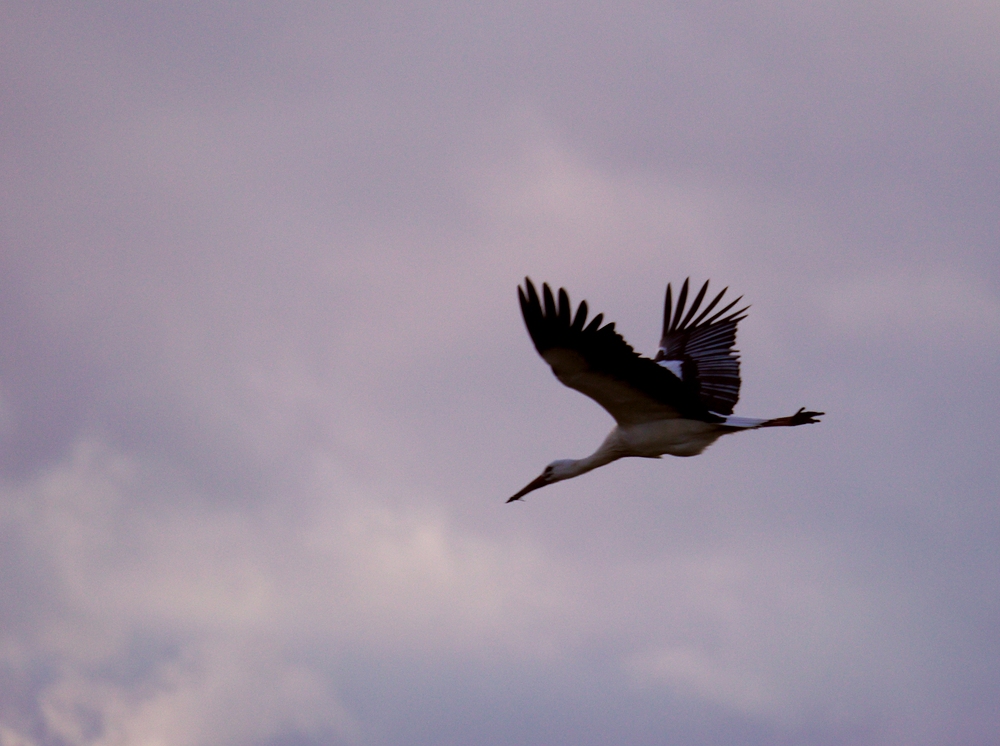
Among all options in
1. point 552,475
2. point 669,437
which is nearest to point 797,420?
point 669,437

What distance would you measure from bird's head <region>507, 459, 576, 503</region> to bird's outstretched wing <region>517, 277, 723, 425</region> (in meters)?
1.74

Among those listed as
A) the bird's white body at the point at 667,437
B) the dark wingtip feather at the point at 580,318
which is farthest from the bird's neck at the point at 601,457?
the dark wingtip feather at the point at 580,318

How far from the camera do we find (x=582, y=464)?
1664cm

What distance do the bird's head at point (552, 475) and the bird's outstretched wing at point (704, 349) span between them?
84.7 inches

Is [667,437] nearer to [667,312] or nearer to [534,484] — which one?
[534,484]

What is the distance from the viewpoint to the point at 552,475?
672 inches

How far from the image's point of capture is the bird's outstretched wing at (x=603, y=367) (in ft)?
39.6

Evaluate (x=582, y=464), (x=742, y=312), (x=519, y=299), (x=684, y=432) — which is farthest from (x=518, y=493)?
(x=519, y=299)

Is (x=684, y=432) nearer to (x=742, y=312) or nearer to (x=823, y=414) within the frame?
(x=823, y=414)

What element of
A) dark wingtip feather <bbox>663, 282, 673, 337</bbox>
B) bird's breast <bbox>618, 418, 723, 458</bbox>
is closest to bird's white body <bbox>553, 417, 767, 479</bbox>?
bird's breast <bbox>618, 418, 723, 458</bbox>

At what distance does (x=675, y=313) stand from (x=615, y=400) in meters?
4.20

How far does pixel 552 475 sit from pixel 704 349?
3198 mm

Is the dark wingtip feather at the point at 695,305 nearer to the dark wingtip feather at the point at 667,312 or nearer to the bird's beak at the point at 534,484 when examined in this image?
the dark wingtip feather at the point at 667,312

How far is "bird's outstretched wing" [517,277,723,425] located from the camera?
12062 millimetres
